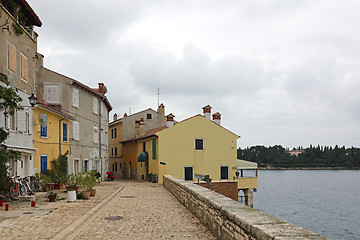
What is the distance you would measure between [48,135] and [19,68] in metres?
7.14

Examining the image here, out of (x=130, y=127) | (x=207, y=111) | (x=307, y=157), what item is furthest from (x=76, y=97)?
(x=307, y=157)

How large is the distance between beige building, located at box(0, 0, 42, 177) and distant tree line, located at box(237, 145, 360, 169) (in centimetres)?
15490

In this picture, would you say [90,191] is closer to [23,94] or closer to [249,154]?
[23,94]

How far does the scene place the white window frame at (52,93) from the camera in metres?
28.8

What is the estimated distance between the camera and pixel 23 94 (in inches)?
685

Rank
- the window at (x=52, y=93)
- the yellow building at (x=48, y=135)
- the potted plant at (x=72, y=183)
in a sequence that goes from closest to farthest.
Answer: the potted plant at (x=72, y=183) < the yellow building at (x=48, y=135) < the window at (x=52, y=93)

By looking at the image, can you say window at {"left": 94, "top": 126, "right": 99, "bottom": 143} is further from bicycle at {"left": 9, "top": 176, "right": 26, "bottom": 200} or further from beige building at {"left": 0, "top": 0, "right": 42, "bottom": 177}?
bicycle at {"left": 9, "top": 176, "right": 26, "bottom": 200}

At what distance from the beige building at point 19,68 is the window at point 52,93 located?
9758 mm

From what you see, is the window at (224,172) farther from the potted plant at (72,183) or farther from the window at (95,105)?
the potted plant at (72,183)

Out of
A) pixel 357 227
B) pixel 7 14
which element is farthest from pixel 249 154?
pixel 7 14

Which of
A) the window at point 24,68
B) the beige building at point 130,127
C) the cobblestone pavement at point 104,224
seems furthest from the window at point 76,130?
the cobblestone pavement at point 104,224

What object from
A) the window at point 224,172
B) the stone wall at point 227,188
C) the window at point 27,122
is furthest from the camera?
the window at point 224,172

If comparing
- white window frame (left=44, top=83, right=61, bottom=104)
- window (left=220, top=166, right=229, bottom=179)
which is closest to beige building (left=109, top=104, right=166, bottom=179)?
window (left=220, top=166, right=229, bottom=179)

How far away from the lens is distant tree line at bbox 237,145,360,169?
169750 mm
